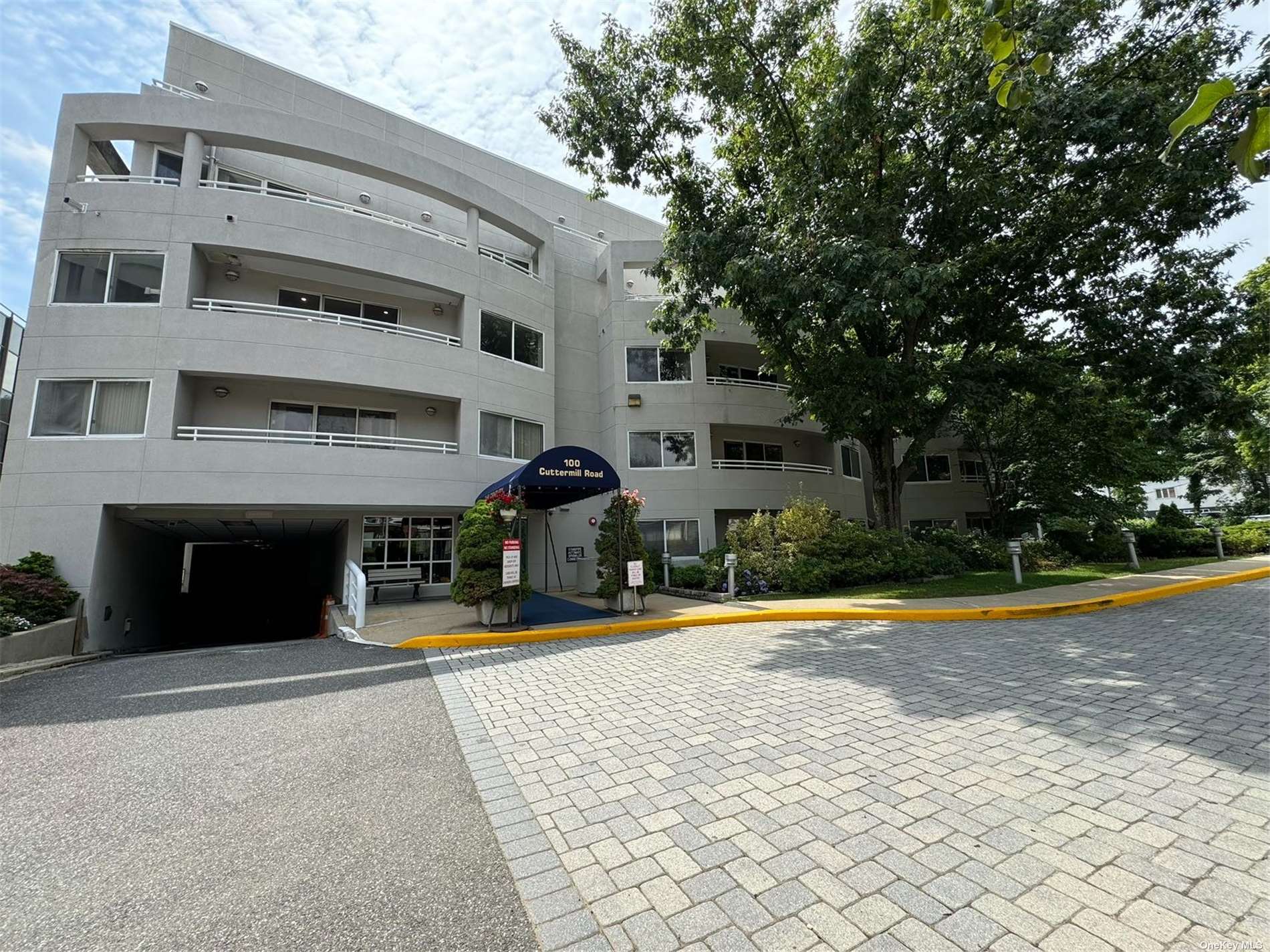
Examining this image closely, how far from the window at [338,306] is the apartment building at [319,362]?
2.8 inches

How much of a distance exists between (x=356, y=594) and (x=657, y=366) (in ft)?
40.8

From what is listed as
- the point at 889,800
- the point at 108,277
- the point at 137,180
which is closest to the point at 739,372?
the point at 137,180

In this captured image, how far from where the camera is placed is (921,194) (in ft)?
46.0

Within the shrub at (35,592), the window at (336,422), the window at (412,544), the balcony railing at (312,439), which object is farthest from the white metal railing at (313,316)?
the shrub at (35,592)

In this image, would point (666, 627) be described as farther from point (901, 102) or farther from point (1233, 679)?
point (901, 102)

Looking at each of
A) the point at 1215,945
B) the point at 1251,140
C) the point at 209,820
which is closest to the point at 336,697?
the point at 209,820

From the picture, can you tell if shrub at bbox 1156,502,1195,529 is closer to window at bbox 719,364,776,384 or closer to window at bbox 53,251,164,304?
window at bbox 719,364,776,384

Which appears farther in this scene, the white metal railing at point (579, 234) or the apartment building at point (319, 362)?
the white metal railing at point (579, 234)

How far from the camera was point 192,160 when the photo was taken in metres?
13.4

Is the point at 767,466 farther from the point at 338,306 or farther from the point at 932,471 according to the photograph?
the point at 338,306

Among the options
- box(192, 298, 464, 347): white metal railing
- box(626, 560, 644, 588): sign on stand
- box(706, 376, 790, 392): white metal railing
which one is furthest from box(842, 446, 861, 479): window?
box(192, 298, 464, 347): white metal railing

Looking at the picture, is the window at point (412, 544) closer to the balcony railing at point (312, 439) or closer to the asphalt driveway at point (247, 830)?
the balcony railing at point (312, 439)

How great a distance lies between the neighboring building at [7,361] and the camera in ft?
45.7

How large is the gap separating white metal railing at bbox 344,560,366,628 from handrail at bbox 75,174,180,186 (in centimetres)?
1077
